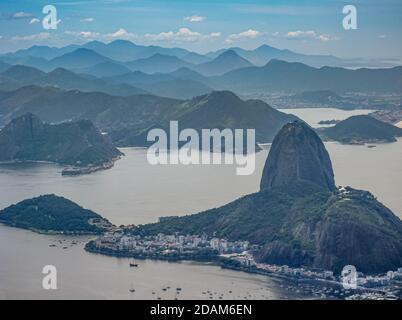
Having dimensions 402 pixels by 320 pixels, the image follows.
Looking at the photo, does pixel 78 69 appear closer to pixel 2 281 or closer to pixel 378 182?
pixel 378 182

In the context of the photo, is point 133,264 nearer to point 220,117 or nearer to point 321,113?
point 220,117

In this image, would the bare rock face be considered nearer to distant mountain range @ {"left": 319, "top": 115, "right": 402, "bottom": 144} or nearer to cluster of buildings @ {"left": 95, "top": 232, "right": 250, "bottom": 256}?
cluster of buildings @ {"left": 95, "top": 232, "right": 250, "bottom": 256}

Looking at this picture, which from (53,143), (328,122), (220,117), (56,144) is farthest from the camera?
(328,122)

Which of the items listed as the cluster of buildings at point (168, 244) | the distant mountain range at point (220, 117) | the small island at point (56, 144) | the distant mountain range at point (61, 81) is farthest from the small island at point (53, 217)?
the distant mountain range at point (61, 81)

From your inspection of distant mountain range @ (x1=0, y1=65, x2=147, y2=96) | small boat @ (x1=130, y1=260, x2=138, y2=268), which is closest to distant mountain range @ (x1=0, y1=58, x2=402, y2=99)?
distant mountain range @ (x1=0, y1=65, x2=147, y2=96)

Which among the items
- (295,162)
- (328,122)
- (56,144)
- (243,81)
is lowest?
(295,162)
